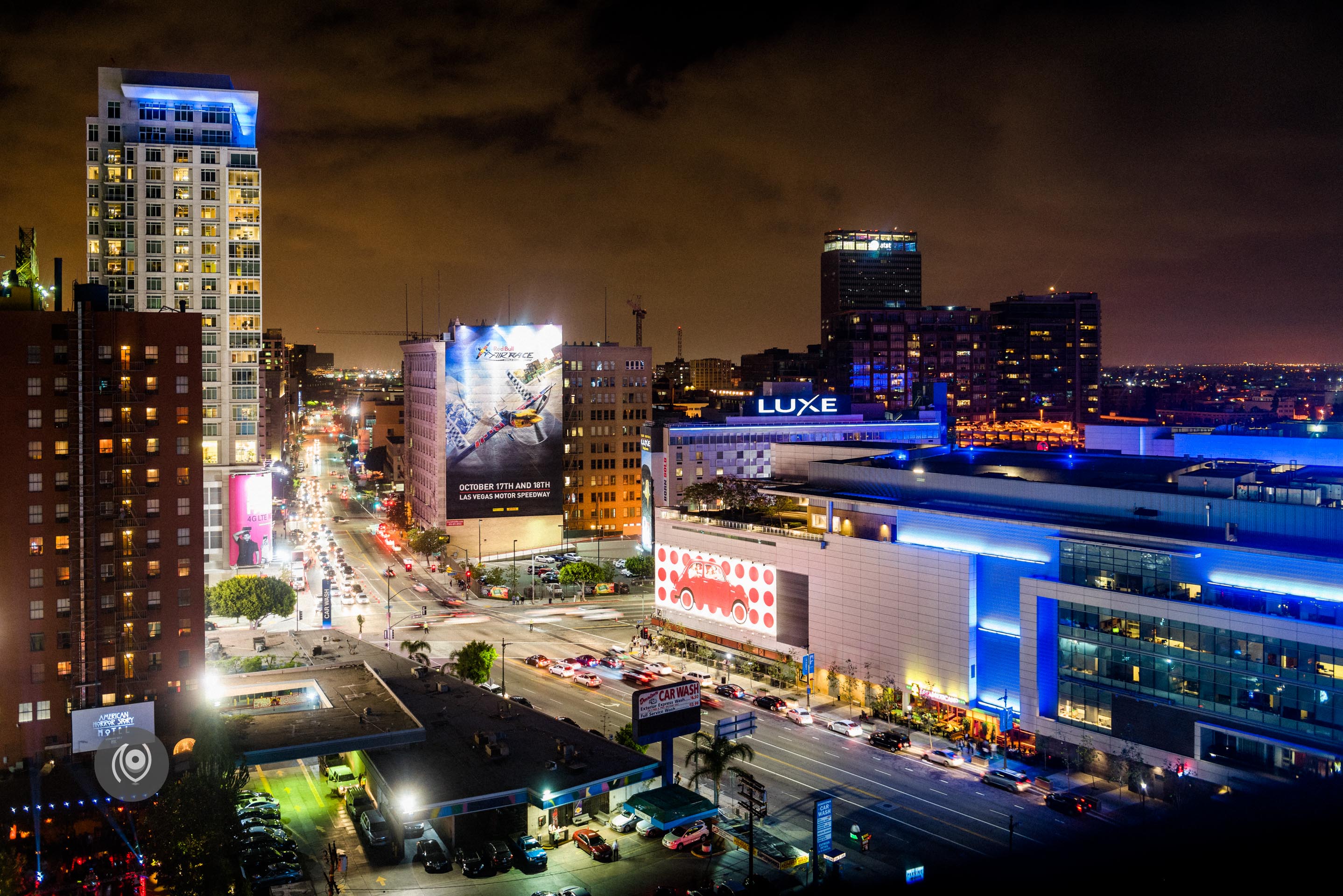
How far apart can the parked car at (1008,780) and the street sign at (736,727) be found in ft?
49.2

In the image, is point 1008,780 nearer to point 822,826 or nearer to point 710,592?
point 822,826

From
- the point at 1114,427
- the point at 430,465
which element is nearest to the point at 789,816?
the point at 1114,427

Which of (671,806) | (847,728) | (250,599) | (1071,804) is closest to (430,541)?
(250,599)

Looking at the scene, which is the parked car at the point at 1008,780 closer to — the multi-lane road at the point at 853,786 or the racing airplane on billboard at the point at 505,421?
the multi-lane road at the point at 853,786

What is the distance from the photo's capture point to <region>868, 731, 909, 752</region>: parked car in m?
66.8

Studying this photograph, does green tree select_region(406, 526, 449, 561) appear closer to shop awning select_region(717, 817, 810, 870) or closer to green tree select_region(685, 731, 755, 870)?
green tree select_region(685, 731, 755, 870)

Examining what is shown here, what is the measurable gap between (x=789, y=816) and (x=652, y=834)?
26.7 feet

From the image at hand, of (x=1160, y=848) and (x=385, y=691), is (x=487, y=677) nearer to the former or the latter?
(x=385, y=691)

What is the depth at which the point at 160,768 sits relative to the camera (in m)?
58.2

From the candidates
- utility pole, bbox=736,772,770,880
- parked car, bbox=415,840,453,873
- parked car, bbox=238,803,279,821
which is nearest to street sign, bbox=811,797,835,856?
utility pole, bbox=736,772,770,880

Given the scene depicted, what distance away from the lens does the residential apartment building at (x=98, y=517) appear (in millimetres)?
63594

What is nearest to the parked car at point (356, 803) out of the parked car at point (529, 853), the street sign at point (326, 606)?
the parked car at point (529, 853)

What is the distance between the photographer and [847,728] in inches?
2778

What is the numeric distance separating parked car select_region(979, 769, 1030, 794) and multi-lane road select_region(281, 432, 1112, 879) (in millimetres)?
350
